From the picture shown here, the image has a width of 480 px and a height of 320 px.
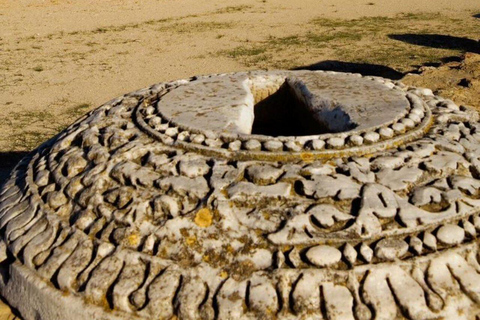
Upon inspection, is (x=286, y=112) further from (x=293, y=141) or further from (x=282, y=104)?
(x=293, y=141)

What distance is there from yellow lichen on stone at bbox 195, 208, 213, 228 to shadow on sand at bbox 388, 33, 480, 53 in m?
8.75

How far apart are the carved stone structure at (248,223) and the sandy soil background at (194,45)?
2297mm

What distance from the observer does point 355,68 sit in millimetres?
7941

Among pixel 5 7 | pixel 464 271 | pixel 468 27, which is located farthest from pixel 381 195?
pixel 5 7

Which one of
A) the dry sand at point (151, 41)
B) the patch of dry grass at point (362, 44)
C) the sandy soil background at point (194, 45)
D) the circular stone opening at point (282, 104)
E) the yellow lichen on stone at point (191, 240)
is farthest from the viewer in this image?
the patch of dry grass at point (362, 44)

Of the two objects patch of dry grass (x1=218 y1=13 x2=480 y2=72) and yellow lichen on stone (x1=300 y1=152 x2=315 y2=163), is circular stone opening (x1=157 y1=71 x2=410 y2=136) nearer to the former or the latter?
yellow lichen on stone (x1=300 y1=152 x2=315 y2=163)

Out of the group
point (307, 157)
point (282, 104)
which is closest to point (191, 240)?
point (307, 157)

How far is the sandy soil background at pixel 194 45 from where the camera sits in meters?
6.25

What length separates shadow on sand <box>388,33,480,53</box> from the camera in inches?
367

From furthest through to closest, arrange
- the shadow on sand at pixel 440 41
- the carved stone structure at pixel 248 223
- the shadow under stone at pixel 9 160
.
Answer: the shadow on sand at pixel 440 41 → the shadow under stone at pixel 9 160 → the carved stone structure at pixel 248 223

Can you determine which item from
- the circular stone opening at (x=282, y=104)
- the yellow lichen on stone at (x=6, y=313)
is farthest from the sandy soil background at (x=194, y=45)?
the yellow lichen on stone at (x=6, y=313)

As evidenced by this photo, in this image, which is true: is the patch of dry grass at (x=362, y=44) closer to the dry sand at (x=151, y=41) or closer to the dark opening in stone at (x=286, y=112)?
the dry sand at (x=151, y=41)

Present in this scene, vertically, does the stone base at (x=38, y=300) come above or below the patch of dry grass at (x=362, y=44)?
above

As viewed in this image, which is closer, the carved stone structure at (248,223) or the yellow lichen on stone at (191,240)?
the carved stone structure at (248,223)
